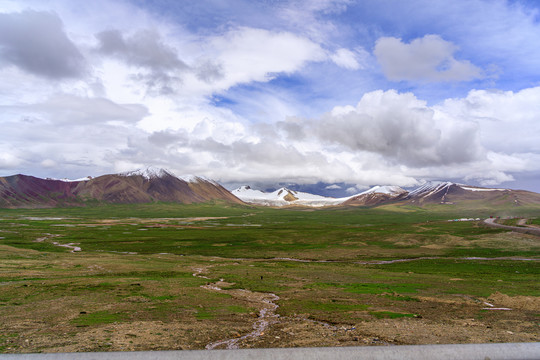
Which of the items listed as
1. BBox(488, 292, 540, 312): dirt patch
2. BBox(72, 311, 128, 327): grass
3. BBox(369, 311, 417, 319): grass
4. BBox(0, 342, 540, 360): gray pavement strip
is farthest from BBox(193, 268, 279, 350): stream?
BBox(488, 292, 540, 312): dirt patch

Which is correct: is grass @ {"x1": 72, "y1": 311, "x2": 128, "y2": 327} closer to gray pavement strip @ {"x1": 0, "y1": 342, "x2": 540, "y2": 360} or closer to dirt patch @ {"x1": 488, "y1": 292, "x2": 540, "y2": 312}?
gray pavement strip @ {"x1": 0, "y1": 342, "x2": 540, "y2": 360}

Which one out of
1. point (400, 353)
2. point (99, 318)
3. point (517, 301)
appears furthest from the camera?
point (517, 301)

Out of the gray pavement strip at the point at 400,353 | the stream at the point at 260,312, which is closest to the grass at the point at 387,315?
the stream at the point at 260,312

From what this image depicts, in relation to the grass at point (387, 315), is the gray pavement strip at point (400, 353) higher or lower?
higher

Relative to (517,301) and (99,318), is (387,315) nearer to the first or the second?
(517,301)

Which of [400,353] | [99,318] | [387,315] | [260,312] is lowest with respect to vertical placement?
[260,312]

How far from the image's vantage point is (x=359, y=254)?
304 feet

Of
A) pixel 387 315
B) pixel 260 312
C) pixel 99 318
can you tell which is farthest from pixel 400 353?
pixel 99 318

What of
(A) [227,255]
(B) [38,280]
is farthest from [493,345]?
(A) [227,255]

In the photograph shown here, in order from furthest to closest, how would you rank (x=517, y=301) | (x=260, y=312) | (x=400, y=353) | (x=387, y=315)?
(x=517, y=301), (x=260, y=312), (x=387, y=315), (x=400, y=353)

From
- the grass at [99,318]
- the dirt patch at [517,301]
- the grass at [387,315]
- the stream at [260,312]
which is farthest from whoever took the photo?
the dirt patch at [517,301]

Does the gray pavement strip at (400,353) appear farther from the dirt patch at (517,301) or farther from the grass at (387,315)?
the dirt patch at (517,301)

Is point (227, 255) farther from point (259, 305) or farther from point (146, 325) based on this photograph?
point (146, 325)

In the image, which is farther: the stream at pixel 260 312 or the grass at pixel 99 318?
the grass at pixel 99 318
